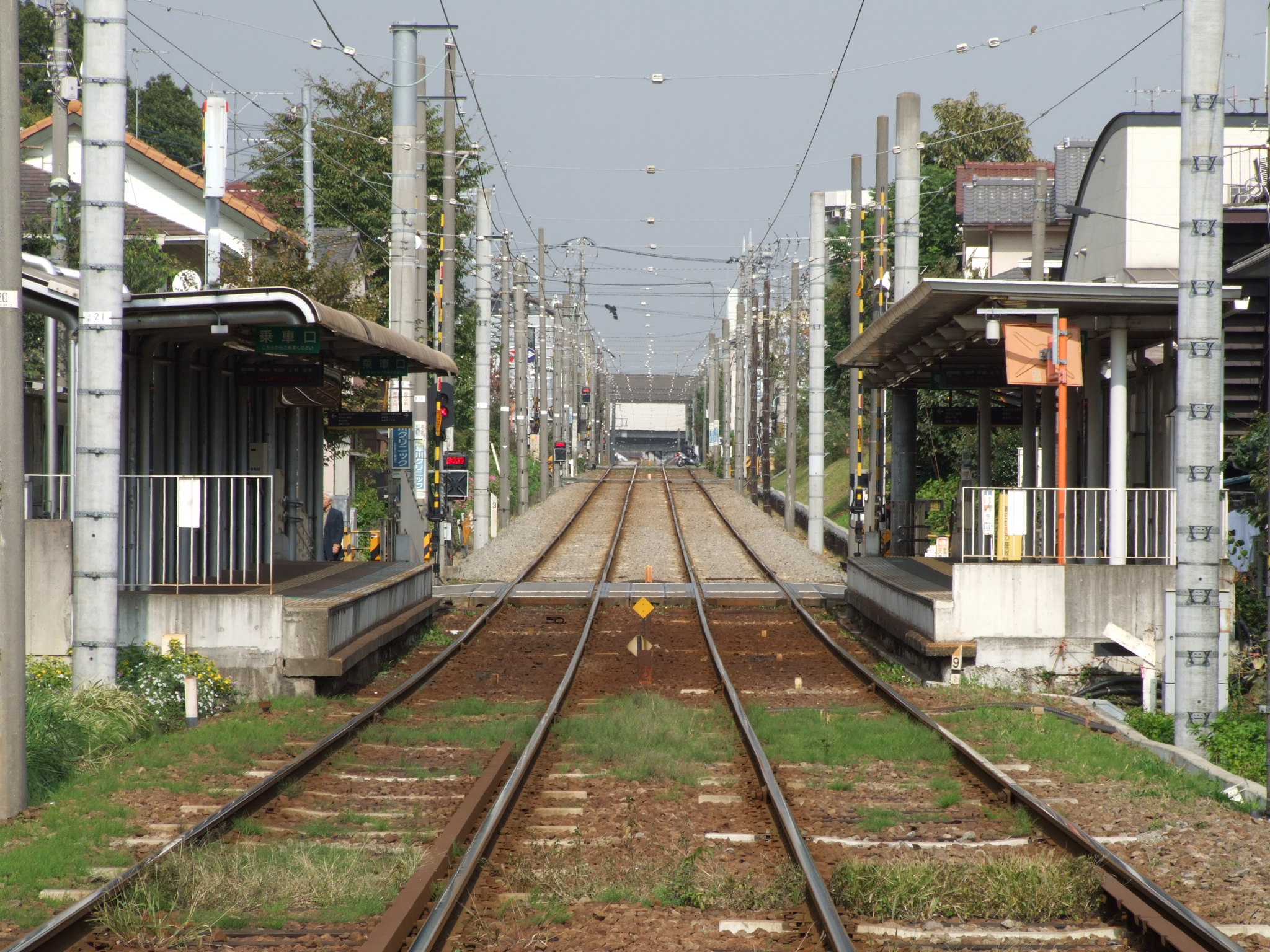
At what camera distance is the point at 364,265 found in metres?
29.1

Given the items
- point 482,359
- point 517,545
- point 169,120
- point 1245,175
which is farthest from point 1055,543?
point 169,120

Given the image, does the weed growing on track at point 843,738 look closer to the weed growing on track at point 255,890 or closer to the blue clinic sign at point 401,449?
the weed growing on track at point 255,890

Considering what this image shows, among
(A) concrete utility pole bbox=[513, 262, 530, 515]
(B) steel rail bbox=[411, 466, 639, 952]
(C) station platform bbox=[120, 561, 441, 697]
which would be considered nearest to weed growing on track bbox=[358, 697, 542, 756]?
(B) steel rail bbox=[411, 466, 639, 952]

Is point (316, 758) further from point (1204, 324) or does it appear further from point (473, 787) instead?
point (1204, 324)

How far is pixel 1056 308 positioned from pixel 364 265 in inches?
692

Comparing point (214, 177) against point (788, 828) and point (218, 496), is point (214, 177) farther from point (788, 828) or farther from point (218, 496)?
point (788, 828)

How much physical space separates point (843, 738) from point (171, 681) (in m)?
5.81

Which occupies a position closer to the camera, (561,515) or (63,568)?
(63,568)

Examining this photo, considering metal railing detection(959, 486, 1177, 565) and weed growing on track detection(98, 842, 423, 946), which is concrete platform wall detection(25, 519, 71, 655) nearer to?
weed growing on track detection(98, 842, 423, 946)

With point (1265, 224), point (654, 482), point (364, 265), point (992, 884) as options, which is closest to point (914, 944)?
point (992, 884)

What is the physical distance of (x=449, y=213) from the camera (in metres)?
27.1

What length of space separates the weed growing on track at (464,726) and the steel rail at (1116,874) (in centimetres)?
345

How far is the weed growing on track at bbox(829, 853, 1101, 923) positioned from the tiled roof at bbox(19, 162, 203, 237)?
24681 mm

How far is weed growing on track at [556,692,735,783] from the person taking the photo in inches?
401
